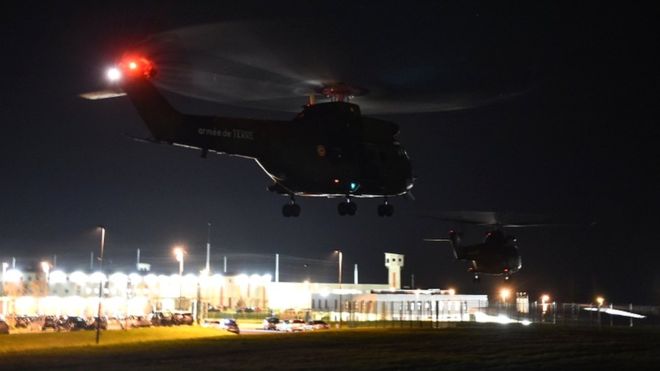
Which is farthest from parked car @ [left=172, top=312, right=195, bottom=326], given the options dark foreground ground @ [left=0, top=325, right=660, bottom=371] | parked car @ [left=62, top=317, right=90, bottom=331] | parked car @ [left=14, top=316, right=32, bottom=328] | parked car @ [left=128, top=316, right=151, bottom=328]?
dark foreground ground @ [left=0, top=325, right=660, bottom=371]

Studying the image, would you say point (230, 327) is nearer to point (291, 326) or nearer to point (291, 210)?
point (291, 326)

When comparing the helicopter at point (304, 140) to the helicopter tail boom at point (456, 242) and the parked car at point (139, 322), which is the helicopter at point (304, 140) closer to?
the parked car at point (139, 322)

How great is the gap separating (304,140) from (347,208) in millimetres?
3881

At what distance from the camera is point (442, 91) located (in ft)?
103

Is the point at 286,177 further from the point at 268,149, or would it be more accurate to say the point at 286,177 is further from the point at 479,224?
the point at 479,224

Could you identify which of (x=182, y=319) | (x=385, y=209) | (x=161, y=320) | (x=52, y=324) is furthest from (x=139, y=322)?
(x=385, y=209)

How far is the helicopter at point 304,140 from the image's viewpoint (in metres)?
29.8

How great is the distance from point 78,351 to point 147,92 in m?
11.7

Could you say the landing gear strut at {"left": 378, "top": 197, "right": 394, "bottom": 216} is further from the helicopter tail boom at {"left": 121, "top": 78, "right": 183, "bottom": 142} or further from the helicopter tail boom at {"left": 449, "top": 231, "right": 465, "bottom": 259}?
the helicopter tail boom at {"left": 449, "top": 231, "right": 465, "bottom": 259}

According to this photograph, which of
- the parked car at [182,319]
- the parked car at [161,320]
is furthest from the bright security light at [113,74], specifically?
the parked car at [182,319]

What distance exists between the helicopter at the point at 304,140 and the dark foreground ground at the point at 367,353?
5918 millimetres

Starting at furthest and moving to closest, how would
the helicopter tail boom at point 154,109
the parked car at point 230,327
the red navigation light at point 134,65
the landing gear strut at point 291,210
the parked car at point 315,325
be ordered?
the parked car at point 315,325, the parked car at point 230,327, the landing gear strut at point 291,210, the helicopter tail boom at point 154,109, the red navigation light at point 134,65

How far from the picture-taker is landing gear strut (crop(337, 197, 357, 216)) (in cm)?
3481

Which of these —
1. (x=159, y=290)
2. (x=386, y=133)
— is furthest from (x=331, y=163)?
(x=159, y=290)
